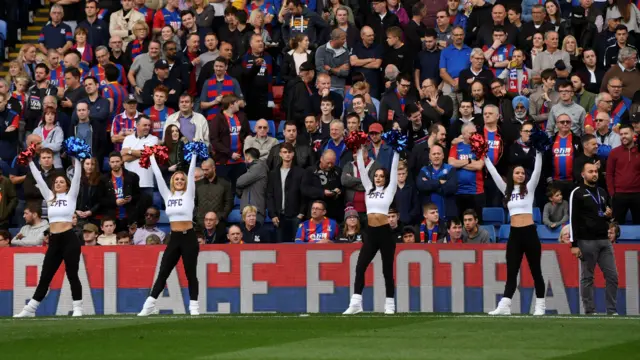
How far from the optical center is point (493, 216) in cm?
1986

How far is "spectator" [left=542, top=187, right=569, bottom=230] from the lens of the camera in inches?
749

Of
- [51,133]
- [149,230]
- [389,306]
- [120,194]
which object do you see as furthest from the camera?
[51,133]

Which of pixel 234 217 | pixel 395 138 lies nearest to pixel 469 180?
pixel 395 138

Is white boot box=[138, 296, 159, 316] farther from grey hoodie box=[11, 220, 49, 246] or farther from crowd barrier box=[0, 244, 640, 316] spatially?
grey hoodie box=[11, 220, 49, 246]

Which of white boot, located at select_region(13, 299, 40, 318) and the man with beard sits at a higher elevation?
the man with beard

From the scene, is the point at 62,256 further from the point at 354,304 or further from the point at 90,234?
the point at 354,304

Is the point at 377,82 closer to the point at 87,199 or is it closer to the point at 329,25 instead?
the point at 329,25

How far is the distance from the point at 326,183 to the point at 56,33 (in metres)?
7.68

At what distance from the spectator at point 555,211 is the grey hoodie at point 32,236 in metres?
7.92

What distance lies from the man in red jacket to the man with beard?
13.7 feet

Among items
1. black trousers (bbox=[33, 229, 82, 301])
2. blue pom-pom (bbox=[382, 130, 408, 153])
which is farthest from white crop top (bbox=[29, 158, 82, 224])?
blue pom-pom (bbox=[382, 130, 408, 153])

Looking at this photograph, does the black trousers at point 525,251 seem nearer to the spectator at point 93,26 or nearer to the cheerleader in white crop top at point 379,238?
the cheerleader in white crop top at point 379,238

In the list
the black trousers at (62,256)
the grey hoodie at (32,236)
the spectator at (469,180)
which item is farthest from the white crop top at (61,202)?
the spectator at (469,180)

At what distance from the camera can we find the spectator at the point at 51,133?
70.7ft
